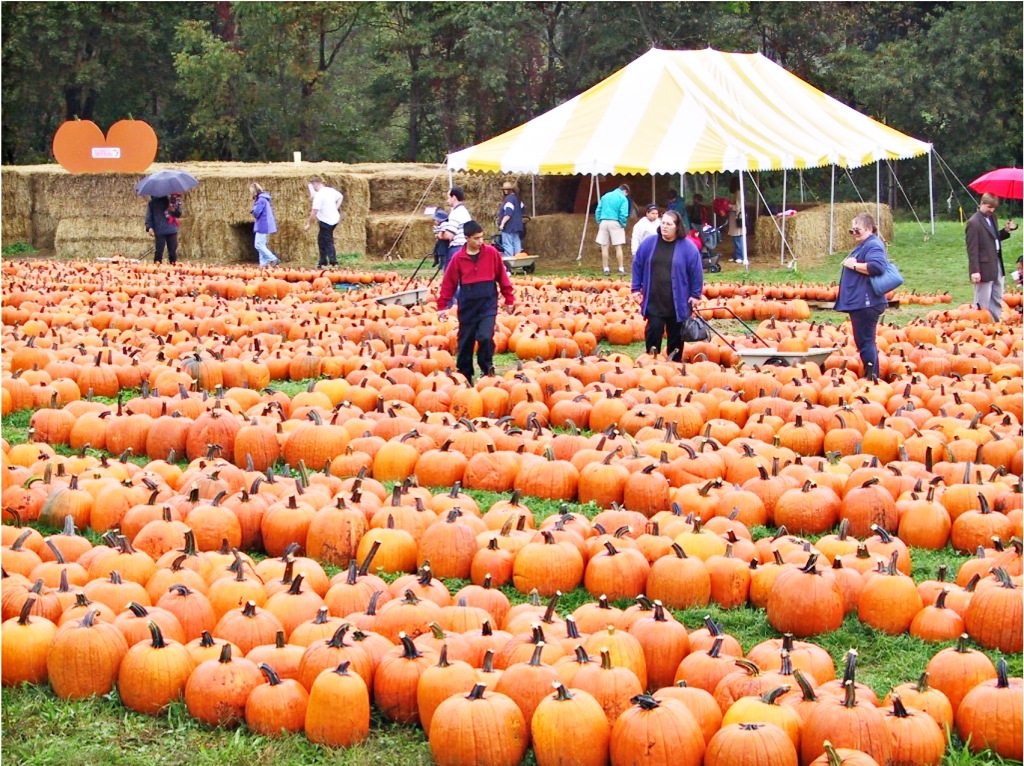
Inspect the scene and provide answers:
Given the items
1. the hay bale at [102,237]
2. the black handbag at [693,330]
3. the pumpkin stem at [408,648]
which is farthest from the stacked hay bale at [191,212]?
the pumpkin stem at [408,648]

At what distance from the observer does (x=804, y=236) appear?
26.8 meters

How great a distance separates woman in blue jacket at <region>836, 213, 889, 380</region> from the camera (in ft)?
37.2

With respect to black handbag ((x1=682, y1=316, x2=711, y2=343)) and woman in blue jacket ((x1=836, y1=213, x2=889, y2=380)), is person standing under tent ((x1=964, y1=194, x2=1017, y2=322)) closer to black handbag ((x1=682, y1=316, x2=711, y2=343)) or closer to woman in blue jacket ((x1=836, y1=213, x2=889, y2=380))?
woman in blue jacket ((x1=836, y1=213, x2=889, y2=380))

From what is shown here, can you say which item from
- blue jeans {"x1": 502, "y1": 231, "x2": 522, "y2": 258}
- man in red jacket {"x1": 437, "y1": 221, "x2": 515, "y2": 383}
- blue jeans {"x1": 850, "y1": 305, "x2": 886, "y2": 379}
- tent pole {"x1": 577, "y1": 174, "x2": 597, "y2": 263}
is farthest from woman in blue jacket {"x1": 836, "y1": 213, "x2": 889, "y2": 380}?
tent pole {"x1": 577, "y1": 174, "x2": 597, "y2": 263}

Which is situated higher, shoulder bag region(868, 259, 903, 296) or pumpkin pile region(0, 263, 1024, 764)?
shoulder bag region(868, 259, 903, 296)

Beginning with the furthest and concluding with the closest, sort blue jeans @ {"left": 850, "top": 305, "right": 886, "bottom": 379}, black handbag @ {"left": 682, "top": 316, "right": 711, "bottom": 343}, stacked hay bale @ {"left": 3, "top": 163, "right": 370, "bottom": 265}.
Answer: stacked hay bale @ {"left": 3, "top": 163, "right": 370, "bottom": 265}, black handbag @ {"left": 682, "top": 316, "right": 711, "bottom": 343}, blue jeans @ {"left": 850, "top": 305, "right": 886, "bottom": 379}

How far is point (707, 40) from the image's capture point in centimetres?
4041

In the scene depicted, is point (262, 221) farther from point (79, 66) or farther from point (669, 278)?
point (79, 66)

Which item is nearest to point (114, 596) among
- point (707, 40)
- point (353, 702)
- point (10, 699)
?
point (10, 699)

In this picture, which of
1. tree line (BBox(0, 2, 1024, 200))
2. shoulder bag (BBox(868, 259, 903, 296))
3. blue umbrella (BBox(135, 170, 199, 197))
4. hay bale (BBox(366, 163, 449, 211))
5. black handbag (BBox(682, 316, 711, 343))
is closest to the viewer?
shoulder bag (BBox(868, 259, 903, 296))

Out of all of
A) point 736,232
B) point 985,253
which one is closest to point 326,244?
point 736,232

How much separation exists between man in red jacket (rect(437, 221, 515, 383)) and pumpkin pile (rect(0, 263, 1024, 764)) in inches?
18.3

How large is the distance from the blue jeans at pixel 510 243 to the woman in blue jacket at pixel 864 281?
14.3 meters

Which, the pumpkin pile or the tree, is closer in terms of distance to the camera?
the pumpkin pile
